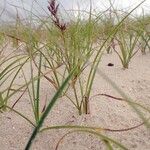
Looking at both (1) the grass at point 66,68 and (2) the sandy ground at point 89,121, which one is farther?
(2) the sandy ground at point 89,121

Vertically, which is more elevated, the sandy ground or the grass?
the grass

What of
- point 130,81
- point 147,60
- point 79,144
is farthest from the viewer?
point 147,60

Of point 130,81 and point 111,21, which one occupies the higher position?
point 111,21

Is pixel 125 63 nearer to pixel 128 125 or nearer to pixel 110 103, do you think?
pixel 110 103

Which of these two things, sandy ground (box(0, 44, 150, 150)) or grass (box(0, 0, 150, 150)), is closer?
grass (box(0, 0, 150, 150))

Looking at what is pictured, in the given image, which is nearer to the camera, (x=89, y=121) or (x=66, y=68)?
(x=89, y=121)

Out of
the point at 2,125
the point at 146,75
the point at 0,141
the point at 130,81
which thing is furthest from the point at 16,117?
the point at 146,75

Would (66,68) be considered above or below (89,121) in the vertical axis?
above

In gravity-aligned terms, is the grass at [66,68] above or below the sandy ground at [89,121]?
above
